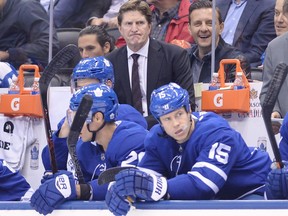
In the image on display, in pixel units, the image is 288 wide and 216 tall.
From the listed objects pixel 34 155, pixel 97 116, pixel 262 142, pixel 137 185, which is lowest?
pixel 34 155

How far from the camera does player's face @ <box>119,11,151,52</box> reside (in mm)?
7172

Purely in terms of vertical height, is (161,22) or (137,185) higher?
(161,22)

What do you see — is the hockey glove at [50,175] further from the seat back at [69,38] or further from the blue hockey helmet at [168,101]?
the seat back at [69,38]

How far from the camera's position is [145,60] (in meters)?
7.21

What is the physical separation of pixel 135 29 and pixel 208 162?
2253 mm

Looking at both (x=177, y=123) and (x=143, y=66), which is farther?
(x=143, y=66)

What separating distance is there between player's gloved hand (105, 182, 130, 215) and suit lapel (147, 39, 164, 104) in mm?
2281

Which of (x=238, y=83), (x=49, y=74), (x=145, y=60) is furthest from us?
(x=145, y=60)

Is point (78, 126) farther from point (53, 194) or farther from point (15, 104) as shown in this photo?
point (15, 104)

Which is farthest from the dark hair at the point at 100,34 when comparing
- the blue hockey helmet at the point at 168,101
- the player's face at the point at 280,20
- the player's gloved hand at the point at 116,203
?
the player's gloved hand at the point at 116,203

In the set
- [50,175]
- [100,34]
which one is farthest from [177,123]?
[100,34]

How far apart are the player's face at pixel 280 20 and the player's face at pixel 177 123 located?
7.68 ft

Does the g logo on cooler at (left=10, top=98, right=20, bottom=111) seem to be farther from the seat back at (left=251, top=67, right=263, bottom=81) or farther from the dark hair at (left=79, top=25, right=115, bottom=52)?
the seat back at (left=251, top=67, right=263, bottom=81)

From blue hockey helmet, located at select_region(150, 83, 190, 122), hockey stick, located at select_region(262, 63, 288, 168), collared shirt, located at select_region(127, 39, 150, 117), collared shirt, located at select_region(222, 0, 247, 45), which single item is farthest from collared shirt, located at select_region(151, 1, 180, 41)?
hockey stick, located at select_region(262, 63, 288, 168)
